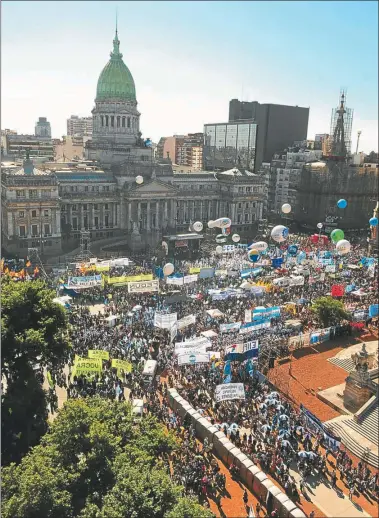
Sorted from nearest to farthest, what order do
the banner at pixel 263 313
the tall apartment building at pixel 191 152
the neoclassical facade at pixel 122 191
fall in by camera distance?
1. the banner at pixel 263 313
2. the neoclassical facade at pixel 122 191
3. the tall apartment building at pixel 191 152

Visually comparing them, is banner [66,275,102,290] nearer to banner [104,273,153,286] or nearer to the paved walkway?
banner [104,273,153,286]

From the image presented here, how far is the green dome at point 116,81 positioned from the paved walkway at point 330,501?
8147 centimetres

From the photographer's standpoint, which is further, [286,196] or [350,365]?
[286,196]

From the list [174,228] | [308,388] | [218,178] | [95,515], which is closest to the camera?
[95,515]

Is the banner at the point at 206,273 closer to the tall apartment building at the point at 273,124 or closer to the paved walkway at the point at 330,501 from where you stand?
the paved walkway at the point at 330,501

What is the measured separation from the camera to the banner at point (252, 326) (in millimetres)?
36878

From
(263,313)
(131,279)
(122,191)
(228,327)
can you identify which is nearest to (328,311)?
(263,313)

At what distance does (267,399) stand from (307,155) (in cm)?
8787

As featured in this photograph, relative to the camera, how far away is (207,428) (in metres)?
27.6

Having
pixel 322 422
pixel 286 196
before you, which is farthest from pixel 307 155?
pixel 322 422

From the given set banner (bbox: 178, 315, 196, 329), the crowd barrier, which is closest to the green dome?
banner (bbox: 178, 315, 196, 329)

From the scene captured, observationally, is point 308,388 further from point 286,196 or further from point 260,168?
point 260,168

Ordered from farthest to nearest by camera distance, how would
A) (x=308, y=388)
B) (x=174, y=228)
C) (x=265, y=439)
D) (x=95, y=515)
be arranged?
(x=174, y=228) → (x=308, y=388) → (x=265, y=439) → (x=95, y=515)

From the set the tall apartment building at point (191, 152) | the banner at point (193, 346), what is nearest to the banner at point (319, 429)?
the banner at point (193, 346)
